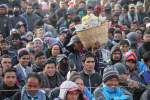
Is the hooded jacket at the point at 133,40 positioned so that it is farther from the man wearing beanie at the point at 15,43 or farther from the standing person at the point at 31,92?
the standing person at the point at 31,92

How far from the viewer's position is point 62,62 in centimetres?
855

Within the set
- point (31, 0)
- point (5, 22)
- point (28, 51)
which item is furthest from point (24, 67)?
point (31, 0)

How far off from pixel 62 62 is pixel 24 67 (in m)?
1.10

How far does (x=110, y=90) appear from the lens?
636cm

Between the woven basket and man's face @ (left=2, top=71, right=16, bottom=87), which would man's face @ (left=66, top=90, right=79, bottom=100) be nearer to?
man's face @ (left=2, top=71, right=16, bottom=87)

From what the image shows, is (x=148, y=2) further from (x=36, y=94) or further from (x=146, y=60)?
(x=36, y=94)

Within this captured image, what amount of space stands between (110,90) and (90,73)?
65.3 inches

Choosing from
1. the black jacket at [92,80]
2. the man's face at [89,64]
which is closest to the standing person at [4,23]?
the man's face at [89,64]

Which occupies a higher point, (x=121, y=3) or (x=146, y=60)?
(x=121, y=3)

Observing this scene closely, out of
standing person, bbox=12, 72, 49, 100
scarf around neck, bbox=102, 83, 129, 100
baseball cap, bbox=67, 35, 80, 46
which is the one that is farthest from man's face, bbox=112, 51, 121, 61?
standing person, bbox=12, 72, 49, 100

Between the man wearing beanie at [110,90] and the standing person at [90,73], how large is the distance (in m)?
1.41

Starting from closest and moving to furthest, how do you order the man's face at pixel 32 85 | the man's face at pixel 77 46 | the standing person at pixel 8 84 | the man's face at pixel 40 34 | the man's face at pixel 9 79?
the man's face at pixel 32 85 → the standing person at pixel 8 84 → the man's face at pixel 9 79 → the man's face at pixel 77 46 → the man's face at pixel 40 34

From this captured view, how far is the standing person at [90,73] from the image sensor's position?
7.90 m

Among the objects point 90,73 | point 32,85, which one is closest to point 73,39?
point 90,73
